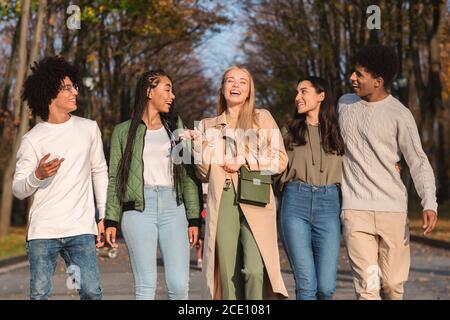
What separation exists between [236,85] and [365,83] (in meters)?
0.97

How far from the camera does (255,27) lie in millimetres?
44969

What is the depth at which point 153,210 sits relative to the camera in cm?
710

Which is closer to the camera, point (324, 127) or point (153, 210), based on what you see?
point (153, 210)

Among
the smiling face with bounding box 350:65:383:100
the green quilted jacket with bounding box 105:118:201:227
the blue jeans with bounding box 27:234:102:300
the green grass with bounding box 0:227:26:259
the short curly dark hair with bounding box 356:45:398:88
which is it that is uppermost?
the short curly dark hair with bounding box 356:45:398:88

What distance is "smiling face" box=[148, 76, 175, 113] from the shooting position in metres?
7.39

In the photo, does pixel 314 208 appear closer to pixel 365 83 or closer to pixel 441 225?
pixel 365 83

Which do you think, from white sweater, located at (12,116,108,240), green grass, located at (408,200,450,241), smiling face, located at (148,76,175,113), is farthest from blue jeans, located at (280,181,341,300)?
green grass, located at (408,200,450,241)

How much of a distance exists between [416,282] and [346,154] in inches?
302

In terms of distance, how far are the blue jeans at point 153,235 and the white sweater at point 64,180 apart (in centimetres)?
26

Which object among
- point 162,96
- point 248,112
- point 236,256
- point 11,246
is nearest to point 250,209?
point 236,256

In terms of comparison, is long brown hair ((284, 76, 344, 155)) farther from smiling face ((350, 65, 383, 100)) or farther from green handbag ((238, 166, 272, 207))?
green handbag ((238, 166, 272, 207))

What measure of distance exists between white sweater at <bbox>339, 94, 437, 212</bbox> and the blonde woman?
1.86ft

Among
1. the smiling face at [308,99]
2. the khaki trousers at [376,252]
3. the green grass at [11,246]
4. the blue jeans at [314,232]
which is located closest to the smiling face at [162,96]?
the smiling face at [308,99]
